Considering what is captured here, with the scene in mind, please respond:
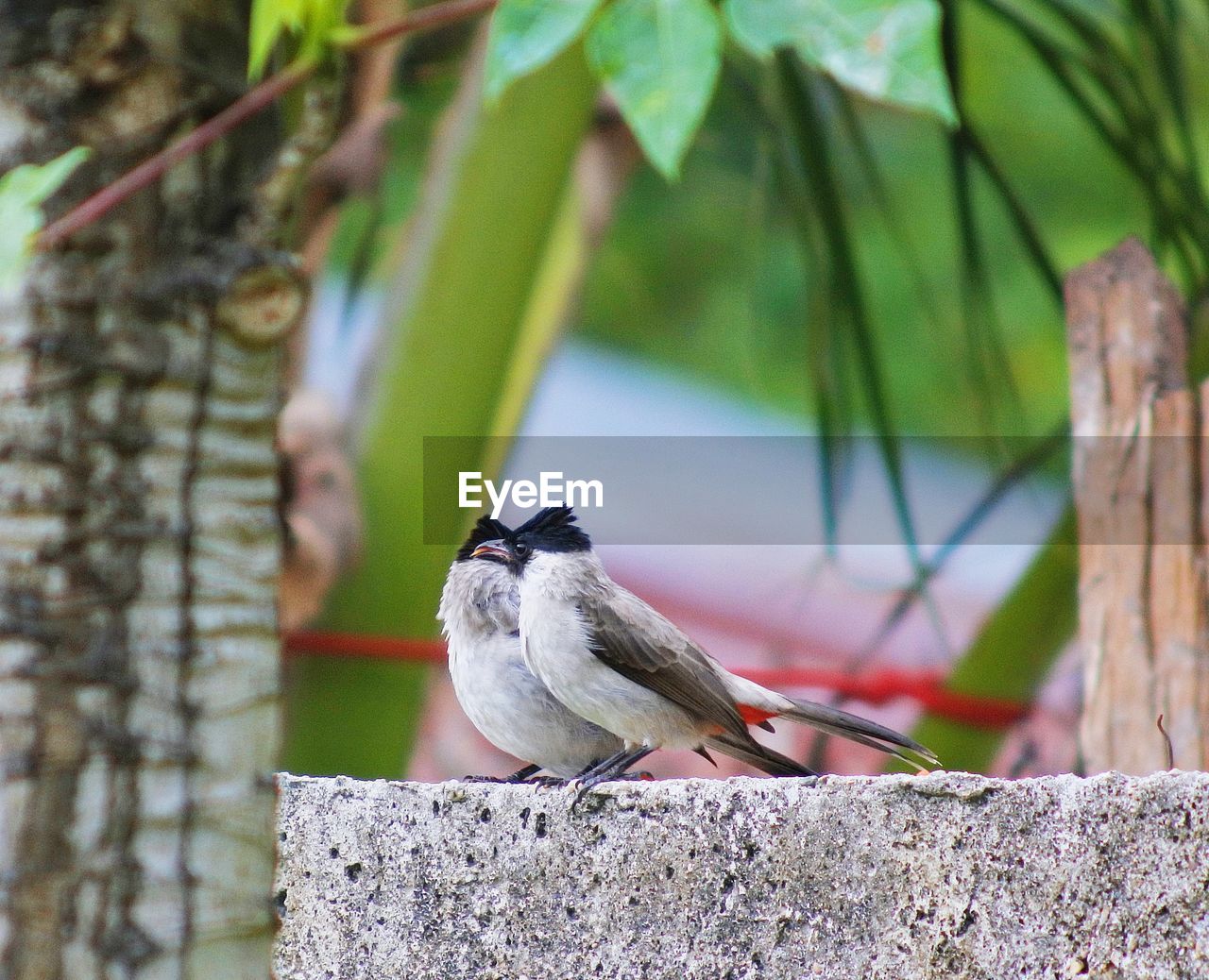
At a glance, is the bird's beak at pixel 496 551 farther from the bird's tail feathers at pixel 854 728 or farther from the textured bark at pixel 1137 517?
the textured bark at pixel 1137 517

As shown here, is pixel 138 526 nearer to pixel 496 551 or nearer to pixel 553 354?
pixel 496 551

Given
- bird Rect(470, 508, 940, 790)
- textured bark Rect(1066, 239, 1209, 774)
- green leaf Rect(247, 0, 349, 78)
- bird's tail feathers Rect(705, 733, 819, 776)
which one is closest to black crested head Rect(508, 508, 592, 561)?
bird Rect(470, 508, 940, 790)

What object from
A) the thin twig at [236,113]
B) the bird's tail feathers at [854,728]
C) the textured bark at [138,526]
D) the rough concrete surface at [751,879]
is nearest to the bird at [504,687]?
the bird's tail feathers at [854,728]

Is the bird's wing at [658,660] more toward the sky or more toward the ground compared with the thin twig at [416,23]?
more toward the ground

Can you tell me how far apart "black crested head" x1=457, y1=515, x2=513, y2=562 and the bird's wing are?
200 mm

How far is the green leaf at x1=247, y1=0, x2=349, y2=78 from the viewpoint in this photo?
87 centimetres

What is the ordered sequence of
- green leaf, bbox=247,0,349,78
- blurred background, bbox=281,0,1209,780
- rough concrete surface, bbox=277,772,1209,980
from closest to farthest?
green leaf, bbox=247,0,349,78 → rough concrete surface, bbox=277,772,1209,980 → blurred background, bbox=281,0,1209,780

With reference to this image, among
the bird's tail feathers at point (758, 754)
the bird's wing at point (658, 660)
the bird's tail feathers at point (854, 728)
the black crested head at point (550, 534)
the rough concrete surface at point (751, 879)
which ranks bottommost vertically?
the rough concrete surface at point (751, 879)

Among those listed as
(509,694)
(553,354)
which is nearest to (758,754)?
(509,694)

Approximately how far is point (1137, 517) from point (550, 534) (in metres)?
0.84

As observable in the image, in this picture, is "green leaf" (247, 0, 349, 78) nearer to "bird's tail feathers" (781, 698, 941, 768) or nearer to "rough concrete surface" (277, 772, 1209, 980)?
"rough concrete surface" (277, 772, 1209, 980)

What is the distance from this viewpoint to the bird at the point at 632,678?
Answer: 5.51ft

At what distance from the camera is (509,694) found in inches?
72.2

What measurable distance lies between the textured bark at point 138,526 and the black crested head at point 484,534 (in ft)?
2.94
